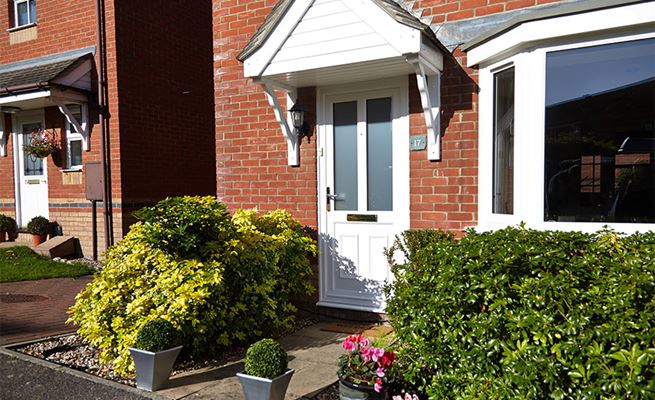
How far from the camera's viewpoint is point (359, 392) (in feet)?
9.34

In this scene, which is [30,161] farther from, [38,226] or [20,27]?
[20,27]

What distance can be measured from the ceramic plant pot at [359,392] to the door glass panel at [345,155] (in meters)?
2.37

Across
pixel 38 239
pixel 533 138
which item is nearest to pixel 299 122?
pixel 533 138

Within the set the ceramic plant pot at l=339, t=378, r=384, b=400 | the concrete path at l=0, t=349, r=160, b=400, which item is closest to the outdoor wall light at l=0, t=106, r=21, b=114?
Result: the concrete path at l=0, t=349, r=160, b=400

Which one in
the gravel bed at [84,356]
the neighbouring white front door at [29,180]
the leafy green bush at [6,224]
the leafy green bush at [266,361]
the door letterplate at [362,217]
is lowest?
the gravel bed at [84,356]

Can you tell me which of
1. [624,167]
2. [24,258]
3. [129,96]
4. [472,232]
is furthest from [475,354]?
[24,258]

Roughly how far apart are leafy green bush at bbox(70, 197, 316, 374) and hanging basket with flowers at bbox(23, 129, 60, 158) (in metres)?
6.10

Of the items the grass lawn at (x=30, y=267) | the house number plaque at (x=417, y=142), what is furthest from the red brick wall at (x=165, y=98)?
the house number plaque at (x=417, y=142)

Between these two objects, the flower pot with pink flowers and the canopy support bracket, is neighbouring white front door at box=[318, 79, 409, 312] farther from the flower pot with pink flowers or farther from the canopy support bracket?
the flower pot with pink flowers

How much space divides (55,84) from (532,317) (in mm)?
8648

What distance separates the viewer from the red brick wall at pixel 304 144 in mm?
4383

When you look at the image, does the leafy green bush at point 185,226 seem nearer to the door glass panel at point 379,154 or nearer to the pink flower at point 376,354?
the door glass panel at point 379,154

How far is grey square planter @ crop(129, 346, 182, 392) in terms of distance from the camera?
3.23 m

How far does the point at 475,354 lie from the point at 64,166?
9.17m
